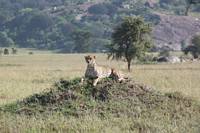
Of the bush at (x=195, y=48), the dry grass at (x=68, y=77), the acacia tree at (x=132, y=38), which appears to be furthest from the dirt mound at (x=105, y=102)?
the bush at (x=195, y=48)

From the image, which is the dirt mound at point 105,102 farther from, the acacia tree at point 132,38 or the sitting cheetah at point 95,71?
the acacia tree at point 132,38

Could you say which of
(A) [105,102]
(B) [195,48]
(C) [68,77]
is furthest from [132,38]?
(B) [195,48]

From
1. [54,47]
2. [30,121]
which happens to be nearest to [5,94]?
[30,121]

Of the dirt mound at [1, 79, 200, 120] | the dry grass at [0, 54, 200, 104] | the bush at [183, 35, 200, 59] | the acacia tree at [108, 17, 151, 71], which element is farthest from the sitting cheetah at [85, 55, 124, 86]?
the bush at [183, 35, 200, 59]

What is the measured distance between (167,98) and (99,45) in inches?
5744

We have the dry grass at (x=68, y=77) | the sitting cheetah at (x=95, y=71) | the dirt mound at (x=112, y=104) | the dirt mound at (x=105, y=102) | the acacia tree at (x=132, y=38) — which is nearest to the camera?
the dirt mound at (x=112, y=104)

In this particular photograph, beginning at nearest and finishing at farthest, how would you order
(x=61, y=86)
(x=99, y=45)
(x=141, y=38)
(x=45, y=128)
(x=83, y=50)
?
(x=45, y=128)
(x=61, y=86)
(x=141, y=38)
(x=83, y=50)
(x=99, y=45)

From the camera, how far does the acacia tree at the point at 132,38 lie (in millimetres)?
48216

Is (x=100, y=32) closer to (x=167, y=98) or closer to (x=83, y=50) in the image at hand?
(x=83, y=50)

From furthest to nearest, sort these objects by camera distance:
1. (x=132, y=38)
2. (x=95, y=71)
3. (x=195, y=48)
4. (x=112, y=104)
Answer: (x=195, y=48)
(x=132, y=38)
(x=95, y=71)
(x=112, y=104)

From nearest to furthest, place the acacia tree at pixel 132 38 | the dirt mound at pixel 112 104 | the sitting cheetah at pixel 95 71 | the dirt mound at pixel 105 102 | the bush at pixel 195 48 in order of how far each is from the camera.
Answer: the dirt mound at pixel 112 104
the dirt mound at pixel 105 102
the sitting cheetah at pixel 95 71
the acacia tree at pixel 132 38
the bush at pixel 195 48

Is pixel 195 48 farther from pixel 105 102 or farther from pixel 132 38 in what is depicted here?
pixel 105 102

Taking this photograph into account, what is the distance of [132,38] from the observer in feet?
160

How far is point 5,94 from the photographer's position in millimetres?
24922
